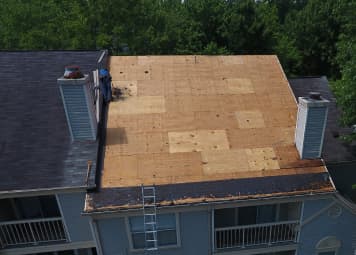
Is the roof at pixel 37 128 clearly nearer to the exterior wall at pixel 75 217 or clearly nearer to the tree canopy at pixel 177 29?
the exterior wall at pixel 75 217

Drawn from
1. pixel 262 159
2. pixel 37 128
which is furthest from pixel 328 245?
pixel 37 128

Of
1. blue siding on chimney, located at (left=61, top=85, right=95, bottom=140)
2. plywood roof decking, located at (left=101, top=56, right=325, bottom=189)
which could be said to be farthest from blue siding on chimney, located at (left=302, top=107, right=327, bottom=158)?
blue siding on chimney, located at (left=61, top=85, right=95, bottom=140)

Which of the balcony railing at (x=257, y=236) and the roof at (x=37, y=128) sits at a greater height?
the roof at (x=37, y=128)

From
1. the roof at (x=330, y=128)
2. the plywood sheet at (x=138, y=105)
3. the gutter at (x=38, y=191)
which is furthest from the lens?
the plywood sheet at (x=138, y=105)

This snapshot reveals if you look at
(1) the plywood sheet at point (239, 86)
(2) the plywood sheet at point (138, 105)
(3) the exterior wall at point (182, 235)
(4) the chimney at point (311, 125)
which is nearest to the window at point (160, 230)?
(3) the exterior wall at point (182, 235)

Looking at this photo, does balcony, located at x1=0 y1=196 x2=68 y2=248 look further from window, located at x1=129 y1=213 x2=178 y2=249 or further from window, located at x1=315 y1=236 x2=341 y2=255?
window, located at x1=315 y1=236 x2=341 y2=255

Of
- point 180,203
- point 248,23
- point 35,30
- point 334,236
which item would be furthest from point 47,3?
point 334,236

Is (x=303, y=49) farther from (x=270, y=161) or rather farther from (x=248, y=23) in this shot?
(x=270, y=161)
